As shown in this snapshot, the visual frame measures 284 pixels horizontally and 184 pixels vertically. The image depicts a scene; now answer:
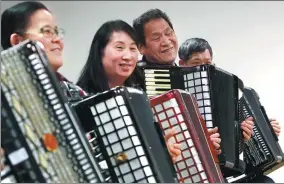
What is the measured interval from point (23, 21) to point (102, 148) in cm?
37

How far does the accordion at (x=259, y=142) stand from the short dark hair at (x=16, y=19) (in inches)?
44.2

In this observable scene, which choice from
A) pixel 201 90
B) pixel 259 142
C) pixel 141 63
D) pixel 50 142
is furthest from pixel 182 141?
pixel 259 142

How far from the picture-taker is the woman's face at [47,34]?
135 centimetres

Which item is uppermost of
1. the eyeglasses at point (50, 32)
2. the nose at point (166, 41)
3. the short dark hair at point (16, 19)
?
the short dark hair at point (16, 19)

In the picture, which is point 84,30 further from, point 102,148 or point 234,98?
point 102,148

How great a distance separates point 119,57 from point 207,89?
0.33 metres

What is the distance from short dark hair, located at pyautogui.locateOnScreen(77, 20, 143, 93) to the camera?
5.45 ft

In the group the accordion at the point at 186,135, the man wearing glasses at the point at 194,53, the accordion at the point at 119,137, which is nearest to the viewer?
the accordion at the point at 119,137

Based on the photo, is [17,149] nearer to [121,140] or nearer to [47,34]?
[121,140]

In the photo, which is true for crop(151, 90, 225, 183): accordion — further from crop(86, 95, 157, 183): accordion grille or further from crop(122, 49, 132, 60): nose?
crop(86, 95, 157, 183): accordion grille

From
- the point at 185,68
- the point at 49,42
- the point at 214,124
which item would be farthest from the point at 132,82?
the point at 49,42

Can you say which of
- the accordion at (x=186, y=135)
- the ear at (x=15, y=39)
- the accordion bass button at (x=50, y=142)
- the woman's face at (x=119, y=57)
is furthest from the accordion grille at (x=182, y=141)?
the accordion bass button at (x=50, y=142)

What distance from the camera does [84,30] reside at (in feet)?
6.61

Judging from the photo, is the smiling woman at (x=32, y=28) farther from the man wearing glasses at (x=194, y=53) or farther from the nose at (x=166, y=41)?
the man wearing glasses at (x=194, y=53)
